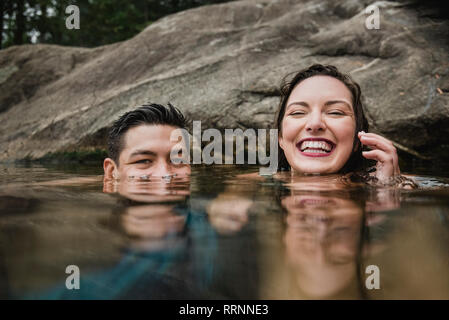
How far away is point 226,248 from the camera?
3.28 feet

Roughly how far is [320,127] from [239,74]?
9.88 feet

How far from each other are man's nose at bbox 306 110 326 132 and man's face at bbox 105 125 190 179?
38.1 inches

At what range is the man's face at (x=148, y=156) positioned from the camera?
2.53 m

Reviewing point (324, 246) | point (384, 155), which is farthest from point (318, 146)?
point (324, 246)

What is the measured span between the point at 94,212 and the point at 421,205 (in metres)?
1.44

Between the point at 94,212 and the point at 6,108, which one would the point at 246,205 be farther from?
the point at 6,108

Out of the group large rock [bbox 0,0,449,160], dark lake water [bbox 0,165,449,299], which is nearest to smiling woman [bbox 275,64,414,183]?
dark lake water [bbox 0,165,449,299]

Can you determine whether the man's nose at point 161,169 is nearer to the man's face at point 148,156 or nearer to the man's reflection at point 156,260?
the man's face at point 148,156

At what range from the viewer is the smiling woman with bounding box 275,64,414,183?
7.93 ft

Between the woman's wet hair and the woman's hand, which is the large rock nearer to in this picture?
the woman's wet hair

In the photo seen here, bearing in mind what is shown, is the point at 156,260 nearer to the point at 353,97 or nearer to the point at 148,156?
the point at 148,156

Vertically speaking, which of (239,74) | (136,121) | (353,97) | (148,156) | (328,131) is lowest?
(148,156)

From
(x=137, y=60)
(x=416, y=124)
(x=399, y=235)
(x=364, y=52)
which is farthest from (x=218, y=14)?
(x=399, y=235)

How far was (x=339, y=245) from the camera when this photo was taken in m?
1.00
